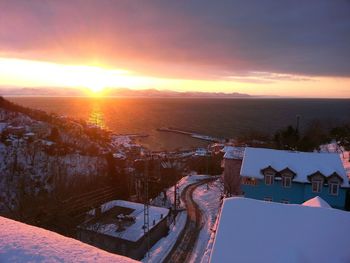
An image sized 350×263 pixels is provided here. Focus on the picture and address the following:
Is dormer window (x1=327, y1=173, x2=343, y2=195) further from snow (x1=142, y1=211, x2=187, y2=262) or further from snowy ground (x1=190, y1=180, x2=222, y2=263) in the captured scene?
snow (x1=142, y1=211, x2=187, y2=262)

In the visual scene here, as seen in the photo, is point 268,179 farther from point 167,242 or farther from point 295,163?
point 167,242

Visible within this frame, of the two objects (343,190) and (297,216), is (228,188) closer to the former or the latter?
(343,190)

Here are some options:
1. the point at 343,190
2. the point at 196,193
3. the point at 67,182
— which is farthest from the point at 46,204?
the point at 343,190

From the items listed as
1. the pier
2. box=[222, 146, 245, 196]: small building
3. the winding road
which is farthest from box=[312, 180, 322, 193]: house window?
the pier

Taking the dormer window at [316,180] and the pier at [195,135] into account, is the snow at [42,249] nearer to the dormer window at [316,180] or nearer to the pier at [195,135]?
the dormer window at [316,180]

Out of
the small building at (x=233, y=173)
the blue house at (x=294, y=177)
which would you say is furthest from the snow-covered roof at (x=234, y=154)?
the blue house at (x=294, y=177)

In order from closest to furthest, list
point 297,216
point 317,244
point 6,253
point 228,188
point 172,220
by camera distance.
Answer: point 6,253, point 317,244, point 297,216, point 172,220, point 228,188

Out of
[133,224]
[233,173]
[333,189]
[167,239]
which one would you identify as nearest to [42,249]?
[133,224]
